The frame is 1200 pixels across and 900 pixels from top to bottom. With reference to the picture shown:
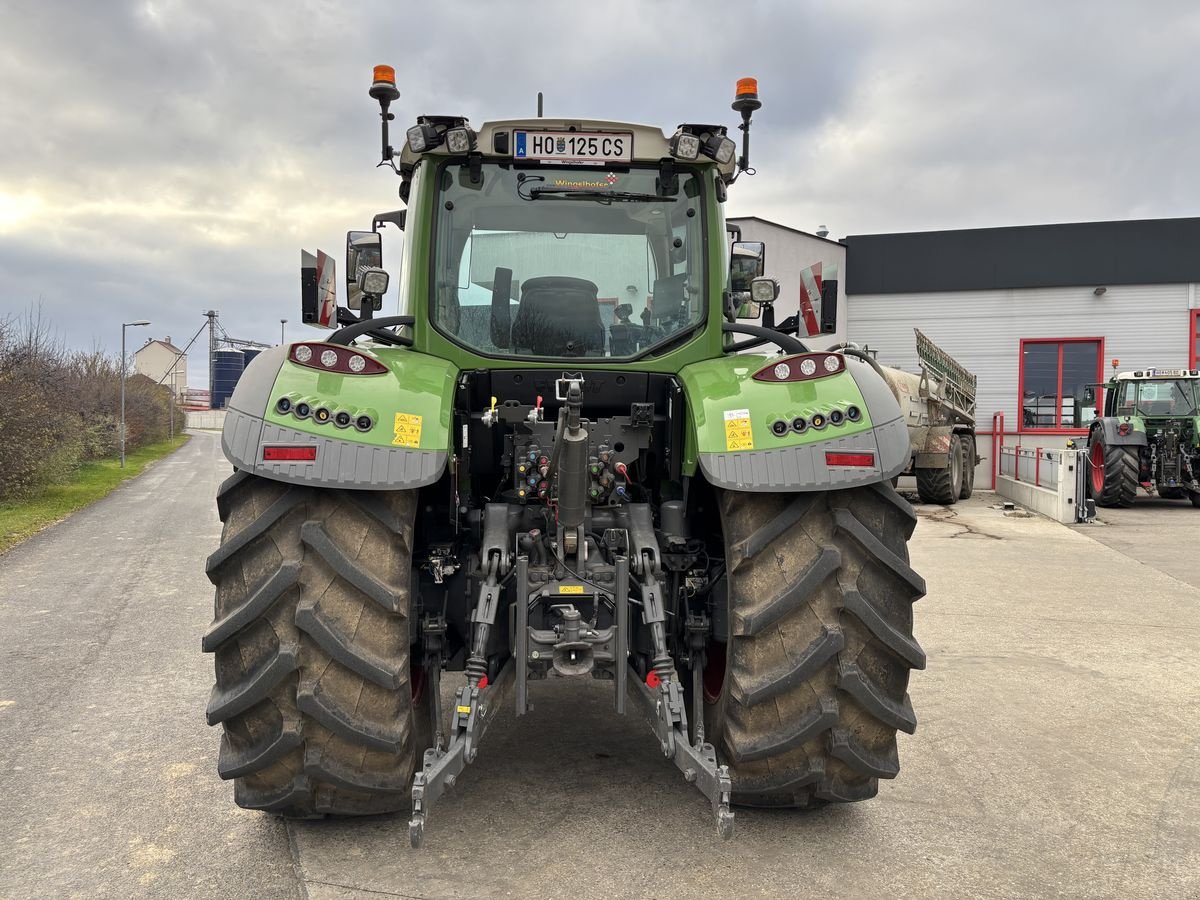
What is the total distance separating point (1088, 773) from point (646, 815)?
81.8 inches

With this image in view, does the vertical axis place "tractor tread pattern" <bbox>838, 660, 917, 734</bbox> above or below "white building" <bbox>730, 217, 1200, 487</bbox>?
below

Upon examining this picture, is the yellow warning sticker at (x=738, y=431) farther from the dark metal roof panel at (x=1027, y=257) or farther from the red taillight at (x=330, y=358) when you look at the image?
the dark metal roof panel at (x=1027, y=257)

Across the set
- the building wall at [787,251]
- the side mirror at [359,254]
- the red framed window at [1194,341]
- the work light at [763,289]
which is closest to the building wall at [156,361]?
the building wall at [787,251]

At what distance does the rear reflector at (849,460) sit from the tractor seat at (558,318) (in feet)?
4.25

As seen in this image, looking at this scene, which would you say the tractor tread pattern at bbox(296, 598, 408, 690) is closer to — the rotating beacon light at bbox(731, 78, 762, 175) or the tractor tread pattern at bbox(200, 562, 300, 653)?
the tractor tread pattern at bbox(200, 562, 300, 653)

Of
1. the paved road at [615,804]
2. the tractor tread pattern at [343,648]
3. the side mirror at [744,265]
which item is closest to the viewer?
the tractor tread pattern at [343,648]

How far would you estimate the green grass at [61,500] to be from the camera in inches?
496

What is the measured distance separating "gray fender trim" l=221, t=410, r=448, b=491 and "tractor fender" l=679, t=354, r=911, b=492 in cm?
97

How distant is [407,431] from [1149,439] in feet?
60.5

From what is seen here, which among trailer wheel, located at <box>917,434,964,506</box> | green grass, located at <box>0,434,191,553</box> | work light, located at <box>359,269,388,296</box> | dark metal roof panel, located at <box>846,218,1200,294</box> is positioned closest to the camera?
work light, located at <box>359,269,388,296</box>

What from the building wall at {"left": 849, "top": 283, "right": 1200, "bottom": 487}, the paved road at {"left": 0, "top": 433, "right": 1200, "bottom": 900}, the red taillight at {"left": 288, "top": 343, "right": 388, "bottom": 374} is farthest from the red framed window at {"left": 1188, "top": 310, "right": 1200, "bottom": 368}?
the red taillight at {"left": 288, "top": 343, "right": 388, "bottom": 374}

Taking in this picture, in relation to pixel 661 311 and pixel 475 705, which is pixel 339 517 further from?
pixel 661 311

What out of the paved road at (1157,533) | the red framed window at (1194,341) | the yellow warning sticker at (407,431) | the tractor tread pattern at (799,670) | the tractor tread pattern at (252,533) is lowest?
the paved road at (1157,533)

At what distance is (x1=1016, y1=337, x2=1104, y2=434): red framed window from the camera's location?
25172mm
